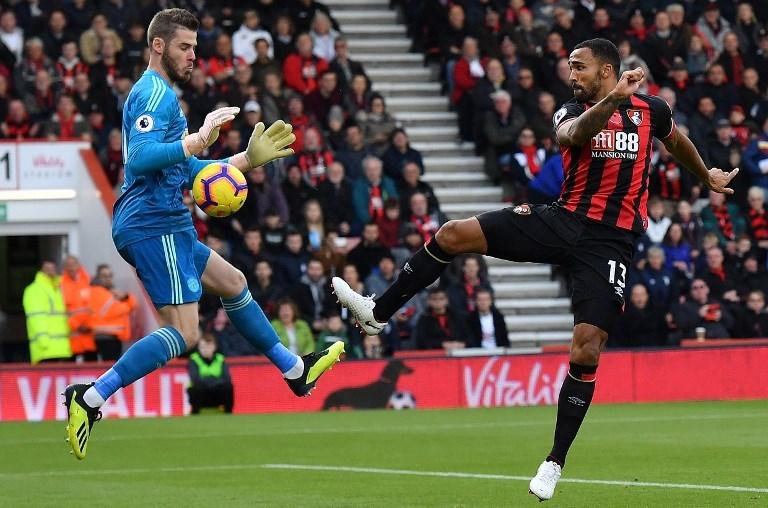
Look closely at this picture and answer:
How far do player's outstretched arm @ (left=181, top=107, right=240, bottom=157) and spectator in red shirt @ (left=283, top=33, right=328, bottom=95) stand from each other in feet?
44.1

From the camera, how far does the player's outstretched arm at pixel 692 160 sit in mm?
10109

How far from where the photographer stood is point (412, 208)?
21.9 m

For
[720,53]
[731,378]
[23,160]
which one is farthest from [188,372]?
[720,53]

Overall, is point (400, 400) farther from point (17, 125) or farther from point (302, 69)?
point (17, 125)

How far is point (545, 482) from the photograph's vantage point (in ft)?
29.8

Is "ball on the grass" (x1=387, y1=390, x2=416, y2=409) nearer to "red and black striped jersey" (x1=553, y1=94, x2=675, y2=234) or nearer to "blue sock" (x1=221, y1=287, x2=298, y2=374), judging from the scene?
"blue sock" (x1=221, y1=287, x2=298, y2=374)

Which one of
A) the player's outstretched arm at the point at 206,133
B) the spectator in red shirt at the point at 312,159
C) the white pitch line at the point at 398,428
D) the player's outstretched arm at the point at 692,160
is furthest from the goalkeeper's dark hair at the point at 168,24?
the spectator in red shirt at the point at 312,159

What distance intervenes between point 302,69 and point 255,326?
13050 millimetres

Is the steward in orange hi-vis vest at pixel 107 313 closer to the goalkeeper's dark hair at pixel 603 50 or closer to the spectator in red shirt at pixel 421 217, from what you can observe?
the spectator in red shirt at pixel 421 217

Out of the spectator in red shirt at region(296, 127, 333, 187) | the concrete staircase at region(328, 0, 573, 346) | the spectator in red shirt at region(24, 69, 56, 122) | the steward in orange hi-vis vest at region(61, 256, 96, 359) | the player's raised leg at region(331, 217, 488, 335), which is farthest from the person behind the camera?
the concrete staircase at region(328, 0, 573, 346)

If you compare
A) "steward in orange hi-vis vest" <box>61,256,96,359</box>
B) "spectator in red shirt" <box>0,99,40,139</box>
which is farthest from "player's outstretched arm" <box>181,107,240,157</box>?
"spectator in red shirt" <box>0,99,40,139</box>

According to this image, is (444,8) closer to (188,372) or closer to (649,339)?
(649,339)

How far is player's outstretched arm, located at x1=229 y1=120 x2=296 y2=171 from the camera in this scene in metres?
9.97

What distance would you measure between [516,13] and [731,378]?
8014 mm
